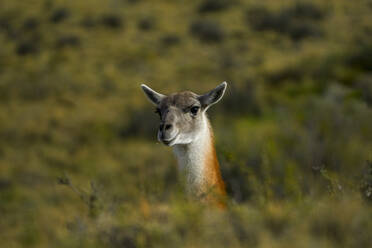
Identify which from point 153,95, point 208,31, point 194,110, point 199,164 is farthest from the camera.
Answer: point 208,31

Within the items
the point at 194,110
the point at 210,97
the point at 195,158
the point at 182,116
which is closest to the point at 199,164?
the point at 195,158

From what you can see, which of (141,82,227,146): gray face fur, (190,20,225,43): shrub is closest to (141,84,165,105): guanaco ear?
(141,82,227,146): gray face fur

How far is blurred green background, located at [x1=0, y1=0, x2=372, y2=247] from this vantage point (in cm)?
347

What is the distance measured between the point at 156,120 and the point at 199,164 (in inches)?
500

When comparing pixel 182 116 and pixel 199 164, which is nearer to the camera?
pixel 199 164

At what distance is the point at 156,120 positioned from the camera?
17750 millimetres

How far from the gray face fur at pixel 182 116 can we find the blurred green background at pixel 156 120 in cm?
43

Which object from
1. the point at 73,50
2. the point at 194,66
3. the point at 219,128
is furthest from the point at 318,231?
the point at 73,50

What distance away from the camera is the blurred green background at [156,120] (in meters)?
3.47

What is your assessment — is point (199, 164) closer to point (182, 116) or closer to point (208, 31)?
point (182, 116)

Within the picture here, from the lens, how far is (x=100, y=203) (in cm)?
456

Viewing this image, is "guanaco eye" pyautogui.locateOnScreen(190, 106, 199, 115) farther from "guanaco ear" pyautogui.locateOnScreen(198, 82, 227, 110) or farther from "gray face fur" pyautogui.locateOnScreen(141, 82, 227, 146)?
"guanaco ear" pyautogui.locateOnScreen(198, 82, 227, 110)

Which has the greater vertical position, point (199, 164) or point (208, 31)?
point (199, 164)

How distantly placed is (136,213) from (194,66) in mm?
19282
